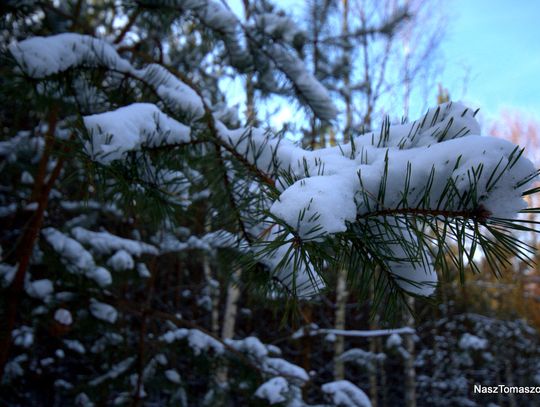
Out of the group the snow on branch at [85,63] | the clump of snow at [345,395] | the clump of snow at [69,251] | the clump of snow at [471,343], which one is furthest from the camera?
the clump of snow at [471,343]

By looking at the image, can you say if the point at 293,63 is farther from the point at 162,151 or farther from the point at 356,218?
the point at 356,218

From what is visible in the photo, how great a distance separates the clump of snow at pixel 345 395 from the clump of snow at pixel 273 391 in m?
0.51

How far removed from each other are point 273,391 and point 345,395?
27.1 inches

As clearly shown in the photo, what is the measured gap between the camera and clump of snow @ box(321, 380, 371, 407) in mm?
2197

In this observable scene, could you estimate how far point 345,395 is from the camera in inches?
88.4

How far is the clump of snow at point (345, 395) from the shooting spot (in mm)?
2197

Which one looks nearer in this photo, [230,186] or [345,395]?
[230,186]

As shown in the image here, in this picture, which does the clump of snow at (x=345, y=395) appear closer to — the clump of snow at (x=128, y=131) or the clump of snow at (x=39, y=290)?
the clump of snow at (x=39, y=290)

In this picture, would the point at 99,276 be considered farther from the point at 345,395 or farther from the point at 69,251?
the point at 345,395

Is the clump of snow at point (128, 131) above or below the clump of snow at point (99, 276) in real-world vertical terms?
above

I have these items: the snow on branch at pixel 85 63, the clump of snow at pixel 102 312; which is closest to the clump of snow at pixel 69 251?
the clump of snow at pixel 102 312

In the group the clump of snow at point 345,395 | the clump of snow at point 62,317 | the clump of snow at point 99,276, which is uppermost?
the clump of snow at point 99,276

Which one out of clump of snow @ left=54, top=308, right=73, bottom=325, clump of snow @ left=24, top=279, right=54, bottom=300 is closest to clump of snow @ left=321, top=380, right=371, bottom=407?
clump of snow @ left=54, top=308, right=73, bottom=325

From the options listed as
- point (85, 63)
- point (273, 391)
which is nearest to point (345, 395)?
point (273, 391)
